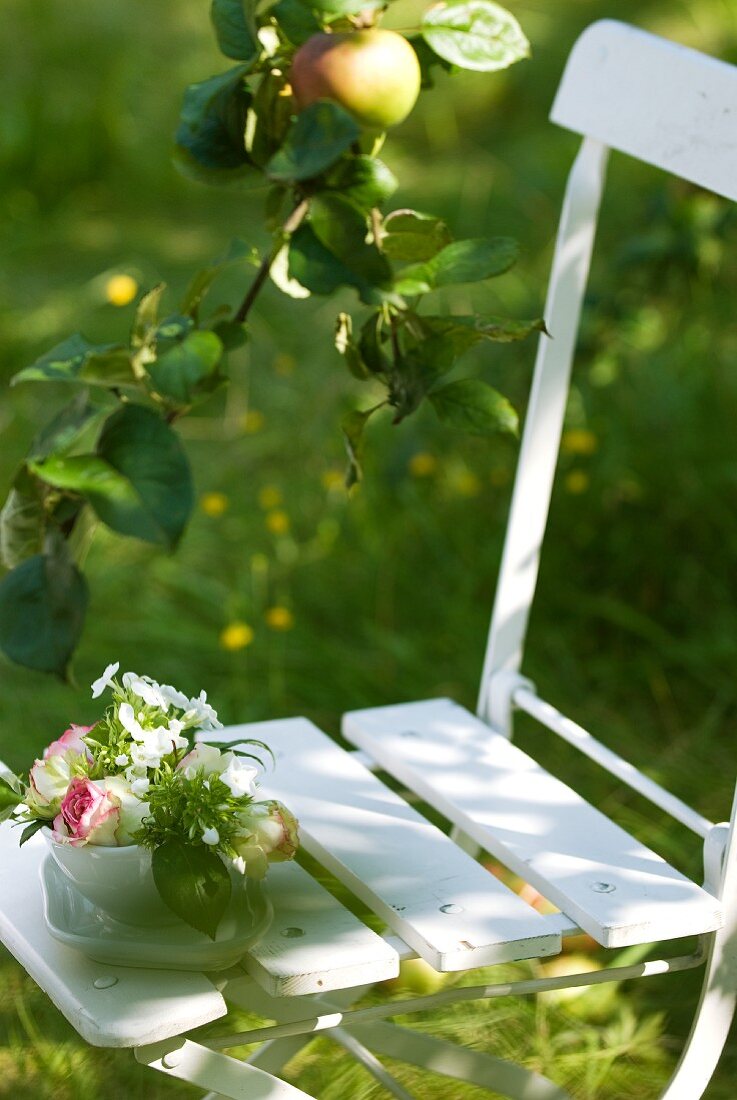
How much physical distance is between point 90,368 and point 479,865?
0.61 metres

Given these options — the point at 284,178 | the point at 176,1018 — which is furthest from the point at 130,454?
the point at 176,1018

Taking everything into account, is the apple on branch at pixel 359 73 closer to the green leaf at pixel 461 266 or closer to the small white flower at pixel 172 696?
the green leaf at pixel 461 266

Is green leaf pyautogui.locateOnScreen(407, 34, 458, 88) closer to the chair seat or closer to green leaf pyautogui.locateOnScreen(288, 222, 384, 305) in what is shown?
green leaf pyautogui.locateOnScreen(288, 222, 384, 305)

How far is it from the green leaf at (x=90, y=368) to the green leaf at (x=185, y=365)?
0.12 feet

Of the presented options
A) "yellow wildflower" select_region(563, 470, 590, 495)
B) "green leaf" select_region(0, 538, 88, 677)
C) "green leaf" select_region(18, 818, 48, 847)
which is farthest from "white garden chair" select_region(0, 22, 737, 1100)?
"yellow wildflower" select_region(563, 470, 590, 495)

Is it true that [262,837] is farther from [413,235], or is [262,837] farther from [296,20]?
[296,20]

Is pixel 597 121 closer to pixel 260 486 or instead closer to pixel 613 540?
pixel 613 540

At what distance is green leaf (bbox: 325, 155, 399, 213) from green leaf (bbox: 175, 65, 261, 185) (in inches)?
3.6

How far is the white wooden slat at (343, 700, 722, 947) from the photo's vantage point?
4.77 ft

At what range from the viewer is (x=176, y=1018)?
4.03 ft

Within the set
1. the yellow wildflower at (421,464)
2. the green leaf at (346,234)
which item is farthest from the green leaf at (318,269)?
the yellow wildflower at (421,464)

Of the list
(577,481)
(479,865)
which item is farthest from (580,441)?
(479,865)

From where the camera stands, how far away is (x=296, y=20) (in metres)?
1.42

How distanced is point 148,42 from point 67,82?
0.62 metres
